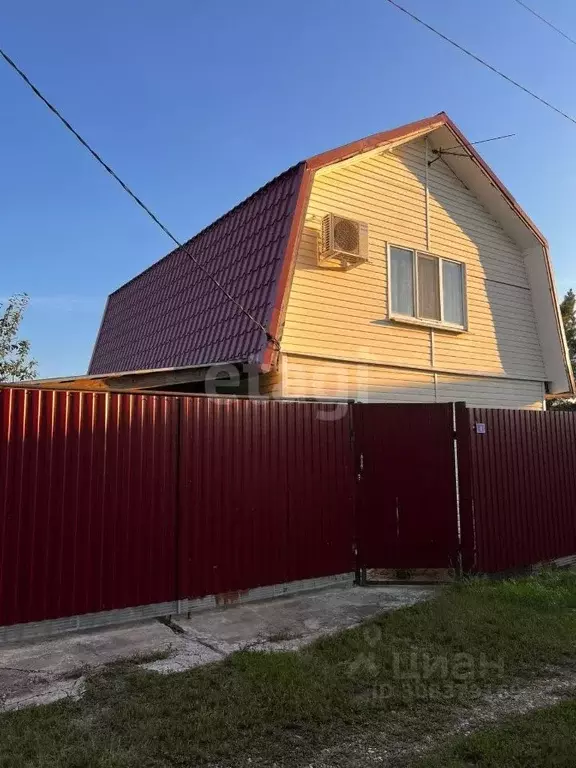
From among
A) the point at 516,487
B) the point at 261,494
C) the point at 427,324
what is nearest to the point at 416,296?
the point at 427,324

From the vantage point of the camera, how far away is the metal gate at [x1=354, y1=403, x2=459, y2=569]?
23.9 feet

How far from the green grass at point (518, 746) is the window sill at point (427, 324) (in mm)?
7128

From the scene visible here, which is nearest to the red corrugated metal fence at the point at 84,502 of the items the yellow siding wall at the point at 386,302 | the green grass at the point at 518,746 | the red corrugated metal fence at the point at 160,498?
the red corrugated metal fence at the point at 160,498

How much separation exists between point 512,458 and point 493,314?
436cm

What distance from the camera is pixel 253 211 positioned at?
9.91 m

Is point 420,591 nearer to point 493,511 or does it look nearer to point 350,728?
point 493,511

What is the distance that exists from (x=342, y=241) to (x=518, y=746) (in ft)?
23.0

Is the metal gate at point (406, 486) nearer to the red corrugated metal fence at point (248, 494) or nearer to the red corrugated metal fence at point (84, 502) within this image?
the red corrugated metal fence at point (248, 494)

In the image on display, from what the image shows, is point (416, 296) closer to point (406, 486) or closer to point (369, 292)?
point (369, 292)

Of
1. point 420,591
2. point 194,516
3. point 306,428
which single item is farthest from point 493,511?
point 194,516

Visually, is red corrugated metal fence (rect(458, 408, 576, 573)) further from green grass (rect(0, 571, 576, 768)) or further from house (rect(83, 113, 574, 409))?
house (rect(83, 113, 574, 409))

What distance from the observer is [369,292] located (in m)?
9.76

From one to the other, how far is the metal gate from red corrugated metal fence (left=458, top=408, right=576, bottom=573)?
23 cm

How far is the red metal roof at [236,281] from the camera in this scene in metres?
8.43
